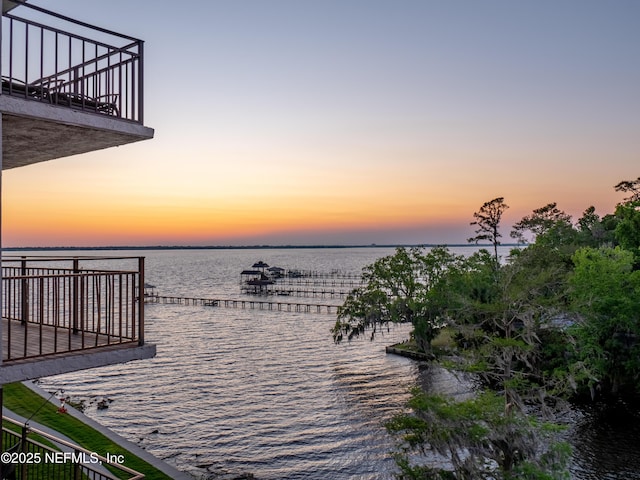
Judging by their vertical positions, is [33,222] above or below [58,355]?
above

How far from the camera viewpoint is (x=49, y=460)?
1269 centimetres

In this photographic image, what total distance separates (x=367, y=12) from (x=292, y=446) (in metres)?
19.6

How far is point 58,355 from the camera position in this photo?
636 centimetres

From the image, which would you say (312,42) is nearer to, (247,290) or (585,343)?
(585,343)

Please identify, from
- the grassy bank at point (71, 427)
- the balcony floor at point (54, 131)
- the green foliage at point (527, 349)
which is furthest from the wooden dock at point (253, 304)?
the balcony floor at point (54, 131)

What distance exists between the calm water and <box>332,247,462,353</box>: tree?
9.08 ft

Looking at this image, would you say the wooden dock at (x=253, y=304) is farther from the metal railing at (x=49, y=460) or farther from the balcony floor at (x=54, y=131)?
the balcony floor at (x=54, y=131)

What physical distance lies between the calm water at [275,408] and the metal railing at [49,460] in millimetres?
5270

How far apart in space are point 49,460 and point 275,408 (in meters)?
13.2

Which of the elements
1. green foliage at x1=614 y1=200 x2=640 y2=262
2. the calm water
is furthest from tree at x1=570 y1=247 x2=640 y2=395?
green foliage at x1=614 y1=200 x2=640 y2=262

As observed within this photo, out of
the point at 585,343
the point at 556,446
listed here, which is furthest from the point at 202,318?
the point at 556,446

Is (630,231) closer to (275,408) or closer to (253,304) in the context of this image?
(275,408)

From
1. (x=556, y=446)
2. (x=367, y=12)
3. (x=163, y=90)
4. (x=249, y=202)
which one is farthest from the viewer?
(x=249, y=202)

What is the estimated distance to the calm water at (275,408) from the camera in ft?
60.0
